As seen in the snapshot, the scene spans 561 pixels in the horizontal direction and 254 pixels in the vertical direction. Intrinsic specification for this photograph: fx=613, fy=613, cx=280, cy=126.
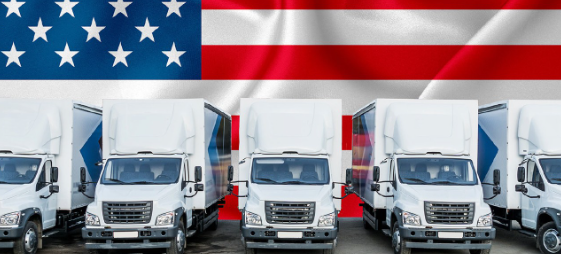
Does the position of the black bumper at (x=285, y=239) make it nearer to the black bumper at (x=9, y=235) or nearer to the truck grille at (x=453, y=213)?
the truck grille at (x=453, y=213)

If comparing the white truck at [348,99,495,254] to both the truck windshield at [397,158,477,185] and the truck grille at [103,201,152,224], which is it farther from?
the truck grille at [103,201,152,224]

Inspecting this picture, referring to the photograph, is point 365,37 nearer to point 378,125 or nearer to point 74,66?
point 378,125

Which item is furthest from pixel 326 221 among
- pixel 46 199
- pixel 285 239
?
pixel 46 199

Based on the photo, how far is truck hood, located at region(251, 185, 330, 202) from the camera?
11719 millimetres

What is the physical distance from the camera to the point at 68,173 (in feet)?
43.4

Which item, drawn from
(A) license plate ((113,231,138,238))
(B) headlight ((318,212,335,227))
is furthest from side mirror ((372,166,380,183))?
(A) license plate ((113,231,138,238))

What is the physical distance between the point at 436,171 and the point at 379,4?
787cm

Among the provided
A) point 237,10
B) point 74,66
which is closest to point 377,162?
point 237,10

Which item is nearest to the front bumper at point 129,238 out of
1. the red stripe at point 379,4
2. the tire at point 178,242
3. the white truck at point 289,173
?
the tire at point 178,242

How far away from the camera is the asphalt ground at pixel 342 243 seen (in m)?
13.0

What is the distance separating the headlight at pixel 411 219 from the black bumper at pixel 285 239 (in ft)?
4.59

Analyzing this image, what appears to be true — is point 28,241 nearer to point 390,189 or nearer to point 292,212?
point 292,212

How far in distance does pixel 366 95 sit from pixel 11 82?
1098 cm

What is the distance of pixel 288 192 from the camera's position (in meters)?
11.9
